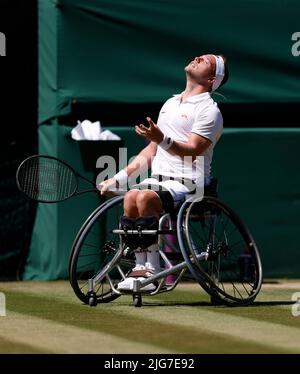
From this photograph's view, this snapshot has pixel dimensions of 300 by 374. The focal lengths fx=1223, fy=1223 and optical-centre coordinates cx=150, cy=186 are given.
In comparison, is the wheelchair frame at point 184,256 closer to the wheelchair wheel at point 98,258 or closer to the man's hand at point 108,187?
the wheelchair wheel at point 98,258

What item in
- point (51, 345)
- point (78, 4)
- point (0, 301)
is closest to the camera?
point (51, 345)

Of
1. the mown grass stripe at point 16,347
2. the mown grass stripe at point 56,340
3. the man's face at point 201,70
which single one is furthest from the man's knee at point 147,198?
the mown grass stripe at point 16,347

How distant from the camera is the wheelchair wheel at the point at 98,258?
7.27m

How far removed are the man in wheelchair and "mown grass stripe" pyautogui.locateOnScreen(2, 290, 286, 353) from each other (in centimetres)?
31

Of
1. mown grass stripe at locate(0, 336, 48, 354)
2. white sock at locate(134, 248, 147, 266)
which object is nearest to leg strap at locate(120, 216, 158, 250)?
white sock at locate(134, 248, 147, 266)

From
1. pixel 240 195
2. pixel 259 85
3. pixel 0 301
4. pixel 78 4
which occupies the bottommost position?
pixel 0 301

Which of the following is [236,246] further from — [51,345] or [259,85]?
[51,345]

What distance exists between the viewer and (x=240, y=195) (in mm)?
10102

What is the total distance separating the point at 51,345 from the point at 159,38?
508 centimetres

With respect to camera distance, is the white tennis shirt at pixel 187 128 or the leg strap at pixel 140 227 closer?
the leg strap at pixel 140 227

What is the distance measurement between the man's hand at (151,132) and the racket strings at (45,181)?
839mm

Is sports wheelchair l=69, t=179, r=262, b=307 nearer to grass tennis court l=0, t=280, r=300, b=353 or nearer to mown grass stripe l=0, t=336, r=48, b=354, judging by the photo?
grass tennis court l=0, t=280, r=300, b=353

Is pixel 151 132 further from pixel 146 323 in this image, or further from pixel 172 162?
pixel 146 323

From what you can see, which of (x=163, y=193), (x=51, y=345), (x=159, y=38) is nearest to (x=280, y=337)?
(x=51, y=345)
